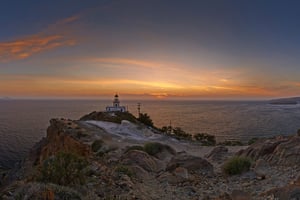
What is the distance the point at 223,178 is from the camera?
916 centimetres

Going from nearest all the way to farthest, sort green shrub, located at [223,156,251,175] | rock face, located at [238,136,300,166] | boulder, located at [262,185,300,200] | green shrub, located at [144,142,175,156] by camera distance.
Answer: boulder, located at [262,185,300,200], green shrub, located at [223,156,251,175], rock face, located at [238,136,300,166], green shrub, located at [144,142,175,156]

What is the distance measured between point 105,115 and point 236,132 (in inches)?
1102

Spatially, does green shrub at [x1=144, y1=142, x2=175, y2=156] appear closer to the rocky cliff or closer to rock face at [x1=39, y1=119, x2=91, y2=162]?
the rocky cliff

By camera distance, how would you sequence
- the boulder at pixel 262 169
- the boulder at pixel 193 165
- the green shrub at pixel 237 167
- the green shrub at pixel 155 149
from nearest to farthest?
the boulder at pixel 262 169, the green shrub at pixel 237 167, the boulder at pixel 193 165, the green shrub at pixel 155 149

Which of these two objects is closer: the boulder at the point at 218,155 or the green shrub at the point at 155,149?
the boulder at the point at 218,155

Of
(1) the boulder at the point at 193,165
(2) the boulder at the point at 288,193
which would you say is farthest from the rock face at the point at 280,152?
(2) the boulder at the point at 288,193

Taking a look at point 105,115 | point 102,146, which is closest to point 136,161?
point 102,146

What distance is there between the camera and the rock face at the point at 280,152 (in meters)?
9.76

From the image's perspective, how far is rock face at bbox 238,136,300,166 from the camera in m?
9.76

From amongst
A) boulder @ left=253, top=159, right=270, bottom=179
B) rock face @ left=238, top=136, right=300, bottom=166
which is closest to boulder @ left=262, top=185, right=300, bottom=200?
boulder @ left=253, top=159, right=270, bottom=179

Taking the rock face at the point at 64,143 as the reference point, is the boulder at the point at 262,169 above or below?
above

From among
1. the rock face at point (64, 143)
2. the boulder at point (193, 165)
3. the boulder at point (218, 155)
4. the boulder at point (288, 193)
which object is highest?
the boulder at point (288, 193)

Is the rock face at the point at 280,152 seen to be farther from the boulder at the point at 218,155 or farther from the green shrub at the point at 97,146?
the green shrub at the point at 97,146

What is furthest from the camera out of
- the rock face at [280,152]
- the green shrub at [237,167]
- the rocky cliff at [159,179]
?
the rock face at [280,152]
